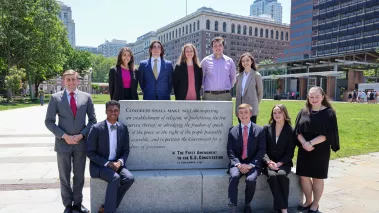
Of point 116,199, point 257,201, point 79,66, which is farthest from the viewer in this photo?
point 79,66

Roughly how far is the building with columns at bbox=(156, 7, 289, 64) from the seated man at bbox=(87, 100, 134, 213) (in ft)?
339

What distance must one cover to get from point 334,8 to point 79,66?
203ft

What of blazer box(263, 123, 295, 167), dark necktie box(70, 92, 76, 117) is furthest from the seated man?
blazer box(263, 123, 295, 167)

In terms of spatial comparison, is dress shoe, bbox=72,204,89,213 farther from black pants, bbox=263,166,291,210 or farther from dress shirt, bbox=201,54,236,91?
dress shirt, bbox=201,54,236,91

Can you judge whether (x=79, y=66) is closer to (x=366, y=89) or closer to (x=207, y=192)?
(x=366, y=89)

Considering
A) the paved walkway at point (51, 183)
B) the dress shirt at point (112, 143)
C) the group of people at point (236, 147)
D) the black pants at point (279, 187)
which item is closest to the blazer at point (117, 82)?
the group of people at point (236, 147)

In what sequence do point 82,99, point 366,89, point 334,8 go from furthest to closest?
point 334,8, point 366,89, point 82,99

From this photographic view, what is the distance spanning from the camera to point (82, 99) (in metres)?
4.01

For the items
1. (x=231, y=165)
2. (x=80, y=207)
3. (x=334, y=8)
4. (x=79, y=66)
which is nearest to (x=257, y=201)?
(x=231, y=165)

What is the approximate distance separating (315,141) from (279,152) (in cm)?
50

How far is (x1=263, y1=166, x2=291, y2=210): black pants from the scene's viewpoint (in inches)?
153

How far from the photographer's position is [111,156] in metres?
3.89

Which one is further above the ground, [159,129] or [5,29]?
[5,29]

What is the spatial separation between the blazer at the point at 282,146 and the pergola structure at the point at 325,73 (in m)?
43.5
